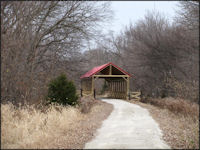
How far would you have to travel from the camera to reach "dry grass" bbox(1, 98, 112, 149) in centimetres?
669

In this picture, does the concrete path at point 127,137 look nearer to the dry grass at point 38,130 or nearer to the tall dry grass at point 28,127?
the dry grass at point 38,130

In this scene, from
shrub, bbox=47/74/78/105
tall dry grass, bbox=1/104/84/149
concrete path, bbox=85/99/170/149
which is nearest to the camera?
tall dry grass, bbox=1/104/84/149

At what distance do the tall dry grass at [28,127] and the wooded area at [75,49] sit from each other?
0.52 meters

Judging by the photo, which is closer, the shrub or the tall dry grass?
the tall dry grass

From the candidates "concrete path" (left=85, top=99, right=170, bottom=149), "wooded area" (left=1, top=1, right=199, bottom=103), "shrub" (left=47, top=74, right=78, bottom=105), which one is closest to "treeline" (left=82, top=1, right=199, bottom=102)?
"wooded area" (left=1, top=1, right=199, bottom=103)

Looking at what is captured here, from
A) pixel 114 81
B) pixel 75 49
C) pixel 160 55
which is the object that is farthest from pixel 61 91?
pixel 160 55

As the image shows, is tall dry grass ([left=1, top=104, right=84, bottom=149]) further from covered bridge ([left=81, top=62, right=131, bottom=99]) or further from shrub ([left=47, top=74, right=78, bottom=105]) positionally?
Result: covered bridge ([left=81, top=62, right=131, bottom=99])

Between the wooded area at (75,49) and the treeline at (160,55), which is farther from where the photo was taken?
the treeline at (160,55)

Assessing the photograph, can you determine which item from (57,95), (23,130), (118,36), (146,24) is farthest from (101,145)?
(118,36)

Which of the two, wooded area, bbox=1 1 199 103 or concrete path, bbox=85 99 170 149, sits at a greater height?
wooded area, bbox=1 1 199 103

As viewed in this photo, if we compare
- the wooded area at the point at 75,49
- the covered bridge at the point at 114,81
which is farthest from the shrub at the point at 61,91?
the covered bridge at the point at 114,81

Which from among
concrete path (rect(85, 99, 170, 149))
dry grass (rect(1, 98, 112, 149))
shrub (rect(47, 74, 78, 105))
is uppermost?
shrub (rect(47, 74, 78, 105))

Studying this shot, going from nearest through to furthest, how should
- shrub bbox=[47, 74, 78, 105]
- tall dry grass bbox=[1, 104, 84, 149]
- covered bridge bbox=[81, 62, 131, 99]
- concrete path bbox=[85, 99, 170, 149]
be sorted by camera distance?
tall dry grass bbox=[1, 104, 84, 149], concrete path bbox=[85, 99, 170, 149], shrub bbox=[47, 74, 78, 105], covered bridge bbox=[81, 62, 131, 99]

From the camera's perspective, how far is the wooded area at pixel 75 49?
7574mm
